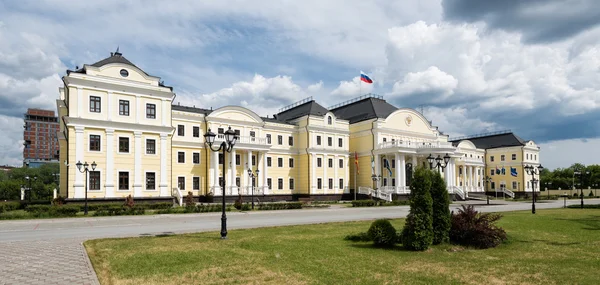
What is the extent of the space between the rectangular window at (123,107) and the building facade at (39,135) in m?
149

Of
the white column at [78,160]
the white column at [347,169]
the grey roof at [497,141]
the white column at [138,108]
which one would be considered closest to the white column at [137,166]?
the white column at [138,108]

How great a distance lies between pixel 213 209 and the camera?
1224 inches

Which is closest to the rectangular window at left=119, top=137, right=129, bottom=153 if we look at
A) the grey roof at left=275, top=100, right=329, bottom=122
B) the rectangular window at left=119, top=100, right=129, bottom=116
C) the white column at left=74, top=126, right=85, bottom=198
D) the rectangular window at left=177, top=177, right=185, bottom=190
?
the rectangular window at left=119, top=100, right=129, bottom=116

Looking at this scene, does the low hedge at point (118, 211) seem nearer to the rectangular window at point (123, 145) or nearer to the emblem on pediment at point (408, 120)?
the rectangular window at point (123, 145)

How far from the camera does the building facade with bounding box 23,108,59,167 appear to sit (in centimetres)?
16238

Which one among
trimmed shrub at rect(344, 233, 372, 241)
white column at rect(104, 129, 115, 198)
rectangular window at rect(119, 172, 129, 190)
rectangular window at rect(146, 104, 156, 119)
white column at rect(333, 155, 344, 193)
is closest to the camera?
trimmed shrub at rect(344, 233, 372, 241)

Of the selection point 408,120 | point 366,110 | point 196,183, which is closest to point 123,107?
point 196,183

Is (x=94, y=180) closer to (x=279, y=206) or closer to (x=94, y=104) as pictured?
(x=94, y=104)

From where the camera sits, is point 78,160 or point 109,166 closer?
point 78,160

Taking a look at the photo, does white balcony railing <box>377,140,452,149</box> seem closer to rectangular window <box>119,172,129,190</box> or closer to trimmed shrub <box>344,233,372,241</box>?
rectangular window <box>119,172,129,190</box>

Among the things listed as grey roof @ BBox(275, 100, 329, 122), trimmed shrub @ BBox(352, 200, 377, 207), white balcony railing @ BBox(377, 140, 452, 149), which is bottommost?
trimmed shrub @ BBox(352, 200, 377, 207)

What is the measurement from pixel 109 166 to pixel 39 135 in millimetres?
159508

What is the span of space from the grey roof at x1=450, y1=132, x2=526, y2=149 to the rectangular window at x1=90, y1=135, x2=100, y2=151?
202ft

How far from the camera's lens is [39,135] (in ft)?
543
